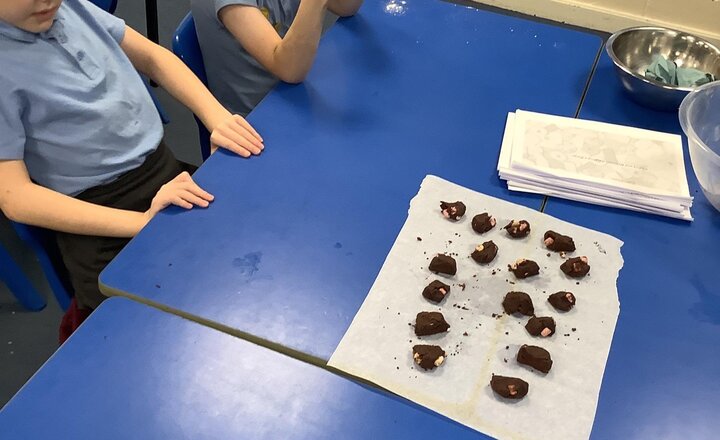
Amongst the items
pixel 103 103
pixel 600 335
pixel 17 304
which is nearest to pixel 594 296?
pixel 600 335

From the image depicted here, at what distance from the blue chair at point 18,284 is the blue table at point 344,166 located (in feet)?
2.66

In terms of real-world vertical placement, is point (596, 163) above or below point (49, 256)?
above

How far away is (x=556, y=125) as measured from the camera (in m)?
1.21

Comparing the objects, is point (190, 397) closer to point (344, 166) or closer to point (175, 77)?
point (344, 166)

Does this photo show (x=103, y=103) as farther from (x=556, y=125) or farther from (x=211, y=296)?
(x=556, y=125)

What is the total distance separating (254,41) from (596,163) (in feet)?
2.38

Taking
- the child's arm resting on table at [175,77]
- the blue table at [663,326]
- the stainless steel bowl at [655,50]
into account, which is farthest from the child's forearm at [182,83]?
the stainless steel bowl at [655,50]

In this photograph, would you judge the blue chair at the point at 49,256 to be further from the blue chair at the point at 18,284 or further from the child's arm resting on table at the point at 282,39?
the child's arm resting on table at the point at 282,39

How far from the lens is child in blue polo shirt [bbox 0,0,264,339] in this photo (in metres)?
1.04

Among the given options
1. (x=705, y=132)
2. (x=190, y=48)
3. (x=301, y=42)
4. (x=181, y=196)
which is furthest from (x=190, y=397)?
(x=705, y=132)

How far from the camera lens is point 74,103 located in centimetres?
112

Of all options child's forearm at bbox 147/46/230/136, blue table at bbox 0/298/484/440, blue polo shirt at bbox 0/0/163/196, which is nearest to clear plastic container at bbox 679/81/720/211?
blue table at bbox 0/298/484/440

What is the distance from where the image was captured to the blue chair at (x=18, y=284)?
1574mm

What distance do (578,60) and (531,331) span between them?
79 centimetres
